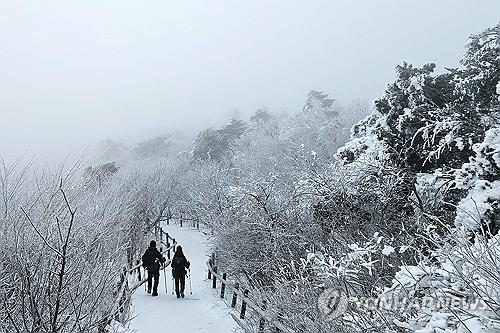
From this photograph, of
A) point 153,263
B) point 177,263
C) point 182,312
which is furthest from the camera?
point 153,263

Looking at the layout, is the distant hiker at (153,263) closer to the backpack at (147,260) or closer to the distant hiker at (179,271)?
the backpack at (147,260)

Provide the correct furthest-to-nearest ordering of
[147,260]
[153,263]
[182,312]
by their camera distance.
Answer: [147,260] → [153,263] → [182,312]

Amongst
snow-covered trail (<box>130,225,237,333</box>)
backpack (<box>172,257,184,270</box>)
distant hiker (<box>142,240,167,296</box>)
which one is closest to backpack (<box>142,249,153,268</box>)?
distant hiker (<box>142,240,167,296</box>)

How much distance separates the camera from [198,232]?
41000mm

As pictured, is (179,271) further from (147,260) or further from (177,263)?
(147,260)

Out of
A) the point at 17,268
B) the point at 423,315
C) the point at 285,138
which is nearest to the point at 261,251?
the point at 17,268

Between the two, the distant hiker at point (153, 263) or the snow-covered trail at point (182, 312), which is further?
the distant hiker at point (153, 263)

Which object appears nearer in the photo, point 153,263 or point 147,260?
point 153,263

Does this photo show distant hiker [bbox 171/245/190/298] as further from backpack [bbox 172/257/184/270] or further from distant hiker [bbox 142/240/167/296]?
distant hiker [bbox 142/240/167/296]

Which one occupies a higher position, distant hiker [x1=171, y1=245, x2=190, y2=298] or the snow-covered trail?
distant hiker [x1=171, y1=245, x2=190, y2=298]

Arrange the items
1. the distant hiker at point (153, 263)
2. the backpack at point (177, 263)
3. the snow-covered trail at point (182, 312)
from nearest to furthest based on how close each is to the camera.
Result: the snow-covered trail at point (182, 312), the backpack at point (177, 263), the distant hiker at point (153, 263)

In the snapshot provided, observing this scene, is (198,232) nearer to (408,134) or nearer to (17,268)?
(408,134)

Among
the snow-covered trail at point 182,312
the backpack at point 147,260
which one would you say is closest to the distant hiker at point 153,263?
the backpack at point 147,260

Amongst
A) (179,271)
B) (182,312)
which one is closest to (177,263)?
(179,271)
